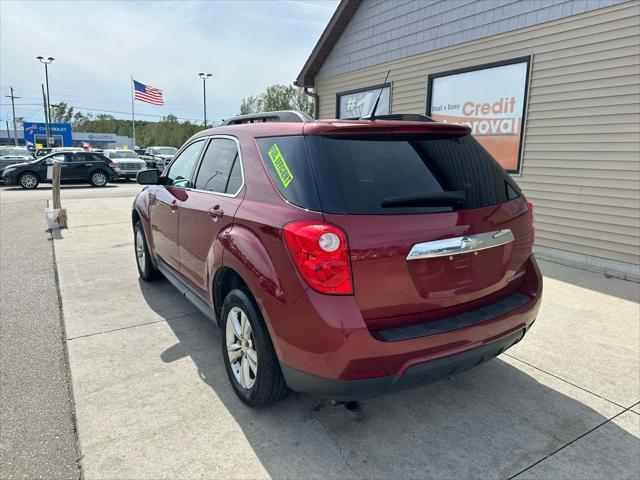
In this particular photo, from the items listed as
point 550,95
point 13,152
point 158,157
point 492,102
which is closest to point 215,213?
point 550,95

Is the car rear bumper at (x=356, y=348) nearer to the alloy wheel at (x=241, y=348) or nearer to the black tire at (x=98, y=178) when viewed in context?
the alloy wheel at (x=241, y=348)

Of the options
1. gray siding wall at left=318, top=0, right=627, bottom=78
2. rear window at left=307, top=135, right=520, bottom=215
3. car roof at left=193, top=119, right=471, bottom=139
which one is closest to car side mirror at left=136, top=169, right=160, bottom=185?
car roof at left=193, top=119, right=471, bottom=139

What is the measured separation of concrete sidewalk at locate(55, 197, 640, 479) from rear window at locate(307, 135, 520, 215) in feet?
4.14

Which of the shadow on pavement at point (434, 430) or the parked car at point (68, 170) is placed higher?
the parked car at point (68, 170)

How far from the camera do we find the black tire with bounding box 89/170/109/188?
18.7 metres

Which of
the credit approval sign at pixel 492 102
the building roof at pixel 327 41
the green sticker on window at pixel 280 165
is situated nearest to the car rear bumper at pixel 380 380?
the green sticker on window at pixel 280 165

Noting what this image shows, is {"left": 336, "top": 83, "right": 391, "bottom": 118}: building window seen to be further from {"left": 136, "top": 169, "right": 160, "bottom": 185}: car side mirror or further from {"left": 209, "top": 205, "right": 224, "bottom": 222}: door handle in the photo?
{"left": 209, "top": 205, "right": 224, "bottom": 222}: door handle

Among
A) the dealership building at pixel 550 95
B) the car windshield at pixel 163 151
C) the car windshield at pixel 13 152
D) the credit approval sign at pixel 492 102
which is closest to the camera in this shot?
the dealership building at pixel 550 95

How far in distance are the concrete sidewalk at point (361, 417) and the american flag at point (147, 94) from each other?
30180 millimetres

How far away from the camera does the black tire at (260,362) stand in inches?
94.2

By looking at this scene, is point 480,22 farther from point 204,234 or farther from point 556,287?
point 204,234

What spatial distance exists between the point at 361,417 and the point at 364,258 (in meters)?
1.10

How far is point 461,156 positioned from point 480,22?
589 centimetres

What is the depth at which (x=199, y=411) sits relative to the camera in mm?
2678
